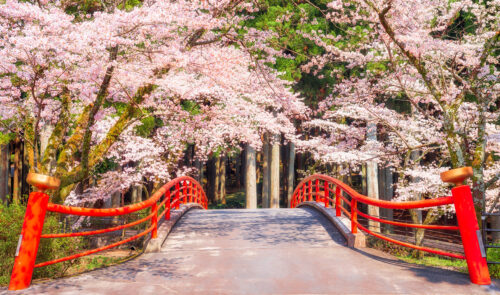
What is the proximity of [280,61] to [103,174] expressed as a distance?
407 inches

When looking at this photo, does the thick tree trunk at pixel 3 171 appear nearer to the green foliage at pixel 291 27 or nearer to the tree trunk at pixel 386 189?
the green foliage at pixel 291 27

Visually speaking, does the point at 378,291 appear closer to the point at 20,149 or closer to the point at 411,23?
the point at 411,23

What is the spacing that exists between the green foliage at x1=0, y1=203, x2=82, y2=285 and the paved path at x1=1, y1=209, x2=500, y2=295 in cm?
155

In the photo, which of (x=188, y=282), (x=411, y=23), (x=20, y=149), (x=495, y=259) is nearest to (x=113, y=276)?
(x=188, y=282)

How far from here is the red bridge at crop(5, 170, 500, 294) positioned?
4.76 m

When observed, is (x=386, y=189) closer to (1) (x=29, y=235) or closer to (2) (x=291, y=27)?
(2) (x=291, y=27)

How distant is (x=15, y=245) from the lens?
7.76m

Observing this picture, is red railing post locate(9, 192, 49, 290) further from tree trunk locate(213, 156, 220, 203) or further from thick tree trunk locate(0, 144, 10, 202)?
tree trunk locate(213, 156, 220, 203)

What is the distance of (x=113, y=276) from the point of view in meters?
5.66

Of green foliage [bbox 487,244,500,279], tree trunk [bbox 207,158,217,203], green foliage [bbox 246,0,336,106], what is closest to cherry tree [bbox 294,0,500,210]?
green foliage [bbox 246,0,336,106]

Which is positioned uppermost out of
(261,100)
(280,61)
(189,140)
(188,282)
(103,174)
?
(280,61)

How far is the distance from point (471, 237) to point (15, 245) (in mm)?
7779

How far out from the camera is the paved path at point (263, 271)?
4.92m

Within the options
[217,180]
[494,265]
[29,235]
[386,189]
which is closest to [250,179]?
[386,189]
